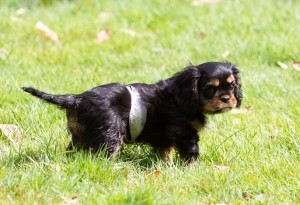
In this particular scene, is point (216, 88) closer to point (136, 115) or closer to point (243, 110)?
point (136, 115)

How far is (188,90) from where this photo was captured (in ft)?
14.9

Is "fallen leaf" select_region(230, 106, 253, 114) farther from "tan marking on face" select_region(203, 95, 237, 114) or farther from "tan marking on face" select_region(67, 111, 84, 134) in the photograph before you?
"tan marking on face" select_region(67, 111, 84, 134)

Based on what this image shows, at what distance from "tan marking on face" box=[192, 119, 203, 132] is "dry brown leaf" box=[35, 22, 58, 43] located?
3.18 m

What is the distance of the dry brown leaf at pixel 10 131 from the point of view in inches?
182

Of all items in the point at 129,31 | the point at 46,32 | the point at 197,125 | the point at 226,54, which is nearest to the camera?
the point at 197,125

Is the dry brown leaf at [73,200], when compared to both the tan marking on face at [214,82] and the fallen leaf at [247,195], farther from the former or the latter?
the tan marking on face at [214,82]

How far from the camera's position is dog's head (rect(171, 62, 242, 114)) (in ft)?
14.7

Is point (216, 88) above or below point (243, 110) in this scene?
above

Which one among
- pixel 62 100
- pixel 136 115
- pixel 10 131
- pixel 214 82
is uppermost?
pixel 214 82

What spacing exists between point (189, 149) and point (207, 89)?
45cm

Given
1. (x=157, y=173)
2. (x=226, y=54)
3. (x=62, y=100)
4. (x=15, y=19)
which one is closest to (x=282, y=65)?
(x=226, y=54)

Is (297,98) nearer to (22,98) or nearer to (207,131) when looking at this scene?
(207,131)

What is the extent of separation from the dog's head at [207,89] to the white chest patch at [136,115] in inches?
11.4

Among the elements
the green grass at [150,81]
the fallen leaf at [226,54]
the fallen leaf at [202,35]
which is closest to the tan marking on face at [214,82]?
the green grass at [150,81]
